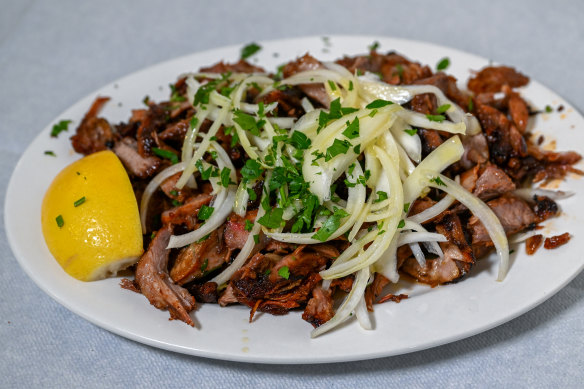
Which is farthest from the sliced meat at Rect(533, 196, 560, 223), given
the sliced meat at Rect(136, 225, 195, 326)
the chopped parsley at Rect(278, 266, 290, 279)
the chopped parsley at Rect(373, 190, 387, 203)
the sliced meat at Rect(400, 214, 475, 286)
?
the sliced meat at Rect(136, 225, 195, 326)

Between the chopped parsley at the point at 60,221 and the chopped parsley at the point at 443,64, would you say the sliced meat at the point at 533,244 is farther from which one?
the chopped parsley at the point at 60,221

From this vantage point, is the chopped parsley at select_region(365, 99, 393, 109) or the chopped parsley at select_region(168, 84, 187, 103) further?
the chopped parsley at select_region(168, 84, 187, 103)

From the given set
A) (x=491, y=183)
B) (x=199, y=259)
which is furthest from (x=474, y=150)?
(x=199, y=259)

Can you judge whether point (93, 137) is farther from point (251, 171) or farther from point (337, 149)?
point (337, 149)

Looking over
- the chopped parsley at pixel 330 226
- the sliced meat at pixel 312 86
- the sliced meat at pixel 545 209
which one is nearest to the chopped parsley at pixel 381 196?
the chopped parsley at pixel 330 226

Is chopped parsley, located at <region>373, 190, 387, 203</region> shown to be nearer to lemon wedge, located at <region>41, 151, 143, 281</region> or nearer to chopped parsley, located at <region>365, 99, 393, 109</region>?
chopped parsley, located at <region>365, 99, 393, 109</region>

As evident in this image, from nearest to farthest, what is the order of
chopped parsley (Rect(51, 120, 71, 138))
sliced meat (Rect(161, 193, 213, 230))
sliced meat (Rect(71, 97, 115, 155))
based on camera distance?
sliced meat (Rect(161, 193, 213, 230))
sliced meat (Rect(71, 97, 115, 155))
chopped parsley (Rect(51, 120, 71, 138))

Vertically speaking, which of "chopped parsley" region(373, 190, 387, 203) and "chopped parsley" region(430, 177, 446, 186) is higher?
"chopped parsley" region(430, 177, 446, 186)
